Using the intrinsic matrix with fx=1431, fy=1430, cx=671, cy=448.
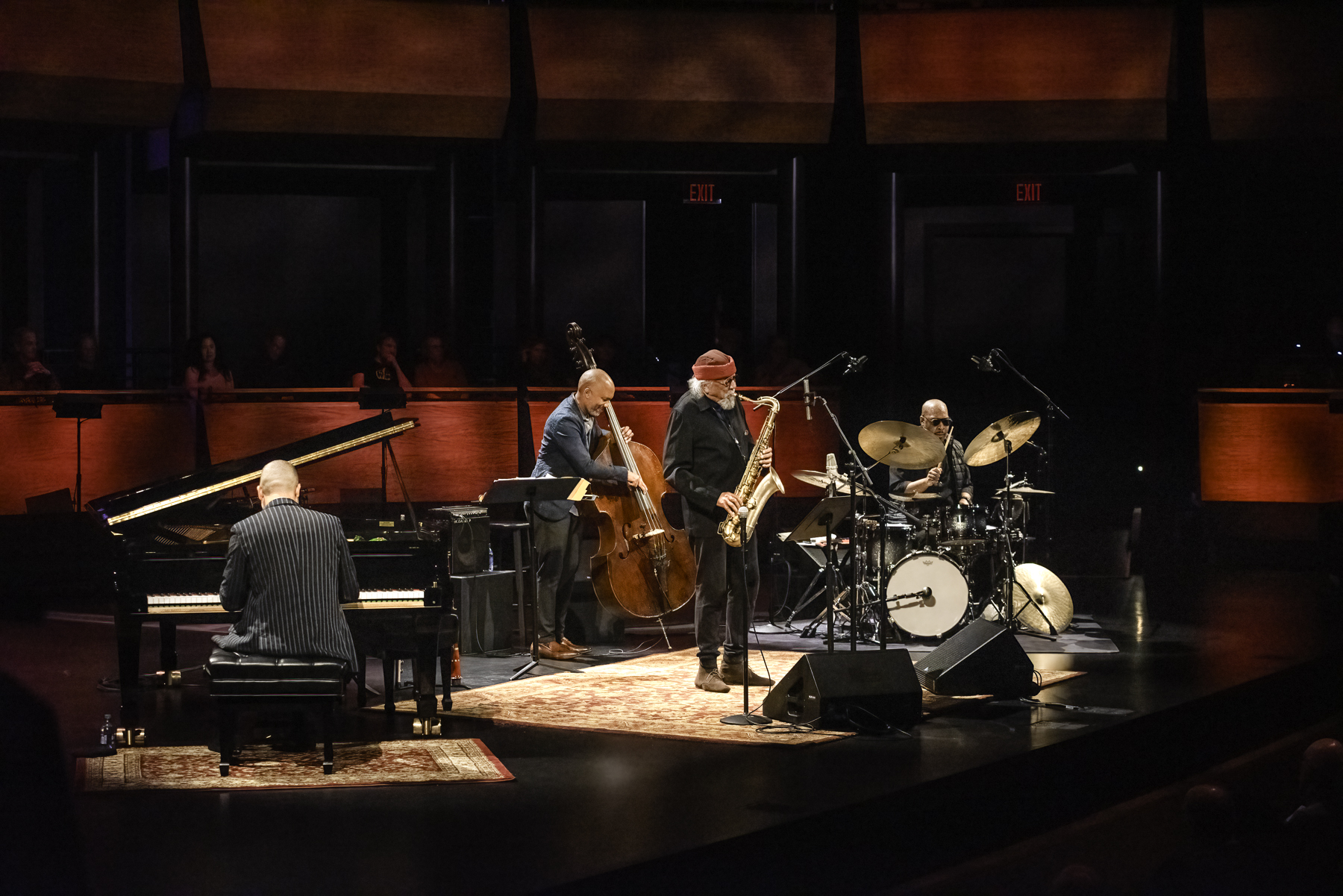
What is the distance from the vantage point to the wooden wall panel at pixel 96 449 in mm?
9641

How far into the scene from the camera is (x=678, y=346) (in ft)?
46.0

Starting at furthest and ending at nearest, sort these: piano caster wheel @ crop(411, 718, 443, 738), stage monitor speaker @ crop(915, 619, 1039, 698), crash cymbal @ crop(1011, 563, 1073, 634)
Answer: crash cymbal @ crop(1011, 563, 1073, 634) → stage monitor speaker @ crop(915, 619, 1039, 698) → piano caster wheel @ crop(411, 718, 443, 738)

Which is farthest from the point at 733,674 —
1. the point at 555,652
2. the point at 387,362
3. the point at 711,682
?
the point at 387,362

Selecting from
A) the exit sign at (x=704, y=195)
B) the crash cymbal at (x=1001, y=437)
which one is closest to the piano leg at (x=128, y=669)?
the crash cymbal at (x=1001, y=437)

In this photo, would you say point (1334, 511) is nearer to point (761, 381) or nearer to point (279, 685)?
point (761, 381)

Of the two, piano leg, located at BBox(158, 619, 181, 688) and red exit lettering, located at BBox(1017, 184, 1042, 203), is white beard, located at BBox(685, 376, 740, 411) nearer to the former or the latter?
piano leg, located at BBox(158, 619, 181, 688)

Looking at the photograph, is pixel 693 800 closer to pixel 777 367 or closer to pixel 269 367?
pixel 777 367

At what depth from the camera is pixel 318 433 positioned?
10.2 m

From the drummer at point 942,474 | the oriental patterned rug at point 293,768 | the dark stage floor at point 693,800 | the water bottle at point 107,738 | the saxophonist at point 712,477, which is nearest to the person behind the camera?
the dark stage floor at point 693,800

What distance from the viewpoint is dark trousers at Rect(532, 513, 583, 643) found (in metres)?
7.73

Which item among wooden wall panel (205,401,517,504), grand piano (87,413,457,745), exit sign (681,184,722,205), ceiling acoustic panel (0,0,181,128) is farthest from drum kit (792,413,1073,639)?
ceiling acoustic panel (0,0,181,128)

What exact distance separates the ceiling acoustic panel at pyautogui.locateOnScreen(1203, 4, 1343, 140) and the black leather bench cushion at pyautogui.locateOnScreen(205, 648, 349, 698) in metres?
9.81

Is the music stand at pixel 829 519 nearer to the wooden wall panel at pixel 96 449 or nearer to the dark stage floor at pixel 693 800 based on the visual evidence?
the dark stage floor at pixel 693 800

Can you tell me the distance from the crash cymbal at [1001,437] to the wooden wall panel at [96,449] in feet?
16.9
